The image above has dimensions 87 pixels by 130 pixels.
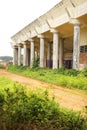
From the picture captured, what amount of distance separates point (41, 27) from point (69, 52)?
396 inches

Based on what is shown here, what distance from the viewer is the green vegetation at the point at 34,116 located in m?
7.27

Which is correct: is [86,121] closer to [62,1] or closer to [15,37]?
[62,1]

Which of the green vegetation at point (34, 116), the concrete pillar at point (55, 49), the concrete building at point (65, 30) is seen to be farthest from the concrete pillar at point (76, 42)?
the green vegetation at point (34, 116)

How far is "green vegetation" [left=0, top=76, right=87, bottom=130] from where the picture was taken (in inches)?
286

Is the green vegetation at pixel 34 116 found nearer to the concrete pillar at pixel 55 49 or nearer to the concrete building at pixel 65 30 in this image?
the concrete building at pixel 65 30

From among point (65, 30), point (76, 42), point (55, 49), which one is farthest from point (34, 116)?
point (65, 30)

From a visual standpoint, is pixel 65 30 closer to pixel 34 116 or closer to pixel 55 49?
pixel 55 49

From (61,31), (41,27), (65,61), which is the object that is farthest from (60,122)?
(65,61)

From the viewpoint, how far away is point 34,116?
297 inches

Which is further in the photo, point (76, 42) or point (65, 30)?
point (65, 30)

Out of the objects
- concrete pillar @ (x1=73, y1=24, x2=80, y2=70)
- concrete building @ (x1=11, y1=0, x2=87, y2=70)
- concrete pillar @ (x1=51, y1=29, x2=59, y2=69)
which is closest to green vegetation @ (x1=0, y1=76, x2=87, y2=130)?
concrete building @ (x1=11, y1=0, x2=87, y2=70)

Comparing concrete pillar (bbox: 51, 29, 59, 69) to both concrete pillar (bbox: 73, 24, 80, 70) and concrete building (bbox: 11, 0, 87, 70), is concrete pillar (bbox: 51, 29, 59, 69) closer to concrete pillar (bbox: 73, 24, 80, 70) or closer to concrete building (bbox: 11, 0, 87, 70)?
concrete building (bbox: 11, 0, 87, 70)

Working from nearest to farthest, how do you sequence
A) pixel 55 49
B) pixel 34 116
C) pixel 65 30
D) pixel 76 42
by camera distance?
pixel 34 116
pixel 76 42
pixel 55 49
pixel 65 30

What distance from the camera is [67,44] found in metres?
45.7
